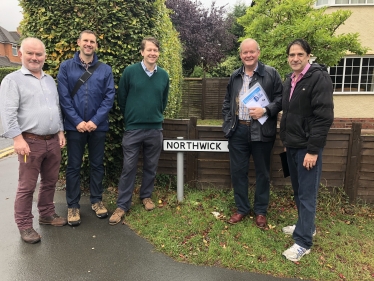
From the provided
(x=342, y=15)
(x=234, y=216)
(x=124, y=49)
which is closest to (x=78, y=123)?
(x=124, y=49)

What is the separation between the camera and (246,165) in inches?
150

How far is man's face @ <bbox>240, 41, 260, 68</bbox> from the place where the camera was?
3.48 m

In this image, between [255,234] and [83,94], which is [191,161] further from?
[83,94]

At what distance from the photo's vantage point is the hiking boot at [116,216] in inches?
152

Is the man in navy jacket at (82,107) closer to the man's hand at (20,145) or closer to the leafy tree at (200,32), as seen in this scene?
the man's hand at (20,145)

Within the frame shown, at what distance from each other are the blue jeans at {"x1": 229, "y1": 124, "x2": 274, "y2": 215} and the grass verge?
246mm

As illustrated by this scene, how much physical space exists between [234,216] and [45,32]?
12.1ft

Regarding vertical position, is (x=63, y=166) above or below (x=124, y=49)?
below

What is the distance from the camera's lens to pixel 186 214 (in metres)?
4.08

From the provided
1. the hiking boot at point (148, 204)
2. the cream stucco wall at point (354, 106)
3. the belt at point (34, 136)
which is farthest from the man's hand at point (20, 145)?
the cream stucco wall at point (354, 106)

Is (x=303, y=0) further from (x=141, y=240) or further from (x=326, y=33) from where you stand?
(x=141, y=240)

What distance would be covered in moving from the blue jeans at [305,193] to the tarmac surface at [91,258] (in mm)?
591

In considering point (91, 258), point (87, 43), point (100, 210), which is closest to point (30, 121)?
point (87, 43)

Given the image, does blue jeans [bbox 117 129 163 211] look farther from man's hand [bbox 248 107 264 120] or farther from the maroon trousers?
man's hand [bbox 248 107 264 120]
